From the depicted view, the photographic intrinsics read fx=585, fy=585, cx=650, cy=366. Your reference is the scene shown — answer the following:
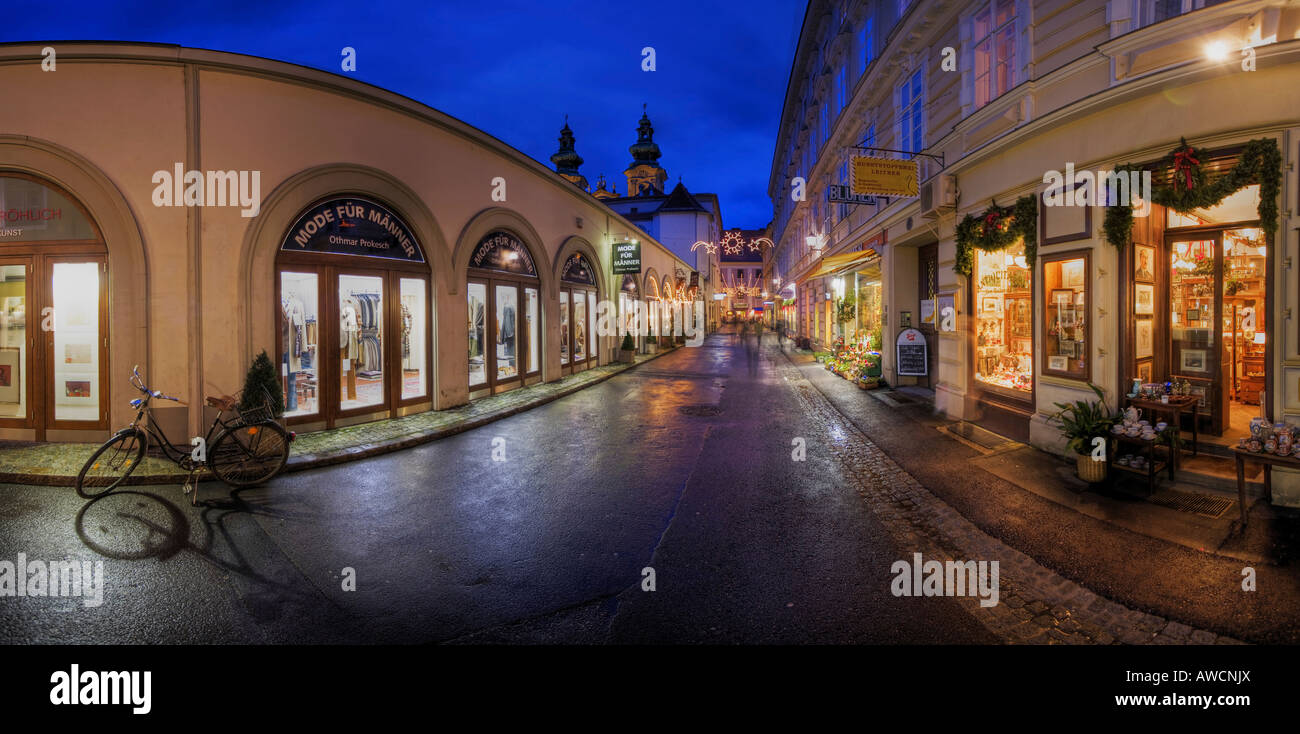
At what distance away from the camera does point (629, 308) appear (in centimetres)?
2792

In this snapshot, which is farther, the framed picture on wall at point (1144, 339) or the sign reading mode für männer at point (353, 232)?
the sign reading mode für männer at point (353, 232)

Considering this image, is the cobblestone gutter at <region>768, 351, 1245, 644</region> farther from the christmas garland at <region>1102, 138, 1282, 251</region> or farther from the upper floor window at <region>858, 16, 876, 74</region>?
the upper floor window at <region>858, 16, 876, 74</region>

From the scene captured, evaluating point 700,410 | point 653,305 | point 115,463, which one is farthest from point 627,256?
point 115,463

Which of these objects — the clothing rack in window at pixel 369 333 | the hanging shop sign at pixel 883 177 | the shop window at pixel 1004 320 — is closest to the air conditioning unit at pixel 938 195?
the hanging shop sign at pixel 883 177

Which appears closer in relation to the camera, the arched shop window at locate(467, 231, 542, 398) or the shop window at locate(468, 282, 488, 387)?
the shop window at locate(468, 282, 488, 387)

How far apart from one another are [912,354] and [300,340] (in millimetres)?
13459

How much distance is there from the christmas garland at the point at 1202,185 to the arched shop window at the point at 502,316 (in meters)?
11.8

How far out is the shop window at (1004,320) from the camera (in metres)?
9.58

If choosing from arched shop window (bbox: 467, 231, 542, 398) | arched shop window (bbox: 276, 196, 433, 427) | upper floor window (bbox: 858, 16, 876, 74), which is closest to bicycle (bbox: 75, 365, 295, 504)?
arched shop window (bbox: 276, 196, 433, 427)

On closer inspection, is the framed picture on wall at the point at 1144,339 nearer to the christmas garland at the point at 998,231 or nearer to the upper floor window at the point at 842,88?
the christmas garland at the point at 998,231

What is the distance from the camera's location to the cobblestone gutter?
11.8 feet

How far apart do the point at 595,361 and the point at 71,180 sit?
15.6 metres
